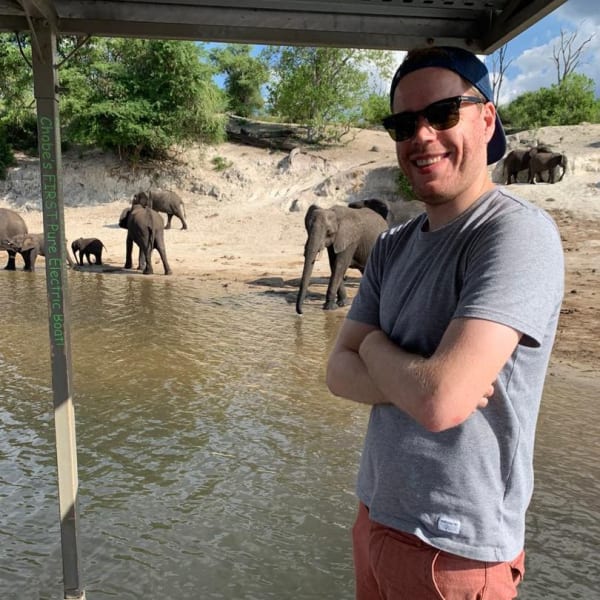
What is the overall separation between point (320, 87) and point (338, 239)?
23.7 meters

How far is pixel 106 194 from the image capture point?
2972cm

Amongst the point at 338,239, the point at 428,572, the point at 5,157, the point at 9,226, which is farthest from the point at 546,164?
the point at 5,157

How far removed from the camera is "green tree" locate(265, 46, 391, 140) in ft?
112

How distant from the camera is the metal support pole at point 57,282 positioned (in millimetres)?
2695

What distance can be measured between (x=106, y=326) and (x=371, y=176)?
51.8 feet

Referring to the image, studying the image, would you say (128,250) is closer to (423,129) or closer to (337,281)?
(337,281)

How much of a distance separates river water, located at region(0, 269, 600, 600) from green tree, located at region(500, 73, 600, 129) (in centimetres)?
3029

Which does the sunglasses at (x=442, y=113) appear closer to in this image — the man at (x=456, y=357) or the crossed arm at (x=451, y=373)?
the man at (x=456, y=357)

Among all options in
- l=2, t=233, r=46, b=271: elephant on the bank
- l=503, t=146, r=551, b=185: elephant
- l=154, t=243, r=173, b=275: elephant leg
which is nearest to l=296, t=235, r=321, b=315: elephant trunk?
l=154, t=243, r=173, b=275: elephant leg

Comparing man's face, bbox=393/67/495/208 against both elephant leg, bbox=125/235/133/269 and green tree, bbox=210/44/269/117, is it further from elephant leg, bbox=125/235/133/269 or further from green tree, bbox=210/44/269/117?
green tree, bbox=210/44/269/117

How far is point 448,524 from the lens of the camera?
166 cm

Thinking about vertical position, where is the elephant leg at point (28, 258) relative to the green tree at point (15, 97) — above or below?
below

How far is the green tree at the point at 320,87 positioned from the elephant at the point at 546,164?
13690 mm

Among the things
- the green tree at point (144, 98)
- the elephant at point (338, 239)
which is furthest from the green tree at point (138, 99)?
the elephant at point (338, 239)
